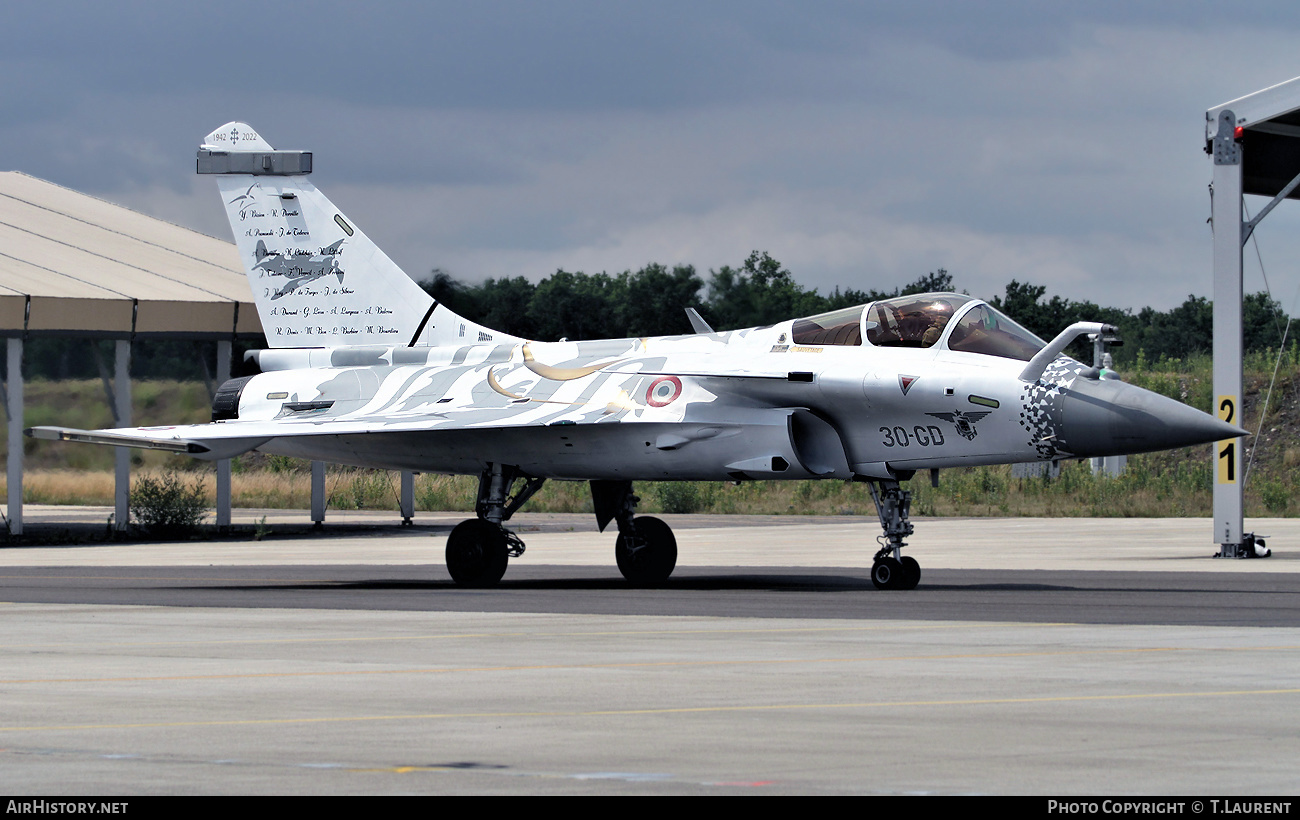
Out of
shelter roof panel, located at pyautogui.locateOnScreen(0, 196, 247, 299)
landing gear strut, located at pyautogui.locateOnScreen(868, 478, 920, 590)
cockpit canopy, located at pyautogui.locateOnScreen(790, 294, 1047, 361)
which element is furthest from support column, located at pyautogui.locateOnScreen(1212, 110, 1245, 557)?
shelter roof panel, located at pyautogui.locateOnScreen(0, 196, 247, 299)

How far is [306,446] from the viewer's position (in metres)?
20.7

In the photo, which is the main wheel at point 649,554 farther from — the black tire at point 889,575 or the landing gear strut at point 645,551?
the black tire at point 889,575

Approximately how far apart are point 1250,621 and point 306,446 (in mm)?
11566

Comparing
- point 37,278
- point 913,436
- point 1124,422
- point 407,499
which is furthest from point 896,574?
point 407,499

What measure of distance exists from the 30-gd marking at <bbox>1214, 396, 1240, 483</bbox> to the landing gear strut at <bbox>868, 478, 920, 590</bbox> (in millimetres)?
8161

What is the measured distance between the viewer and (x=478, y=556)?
64.6ft

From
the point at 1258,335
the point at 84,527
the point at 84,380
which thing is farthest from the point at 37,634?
the point at 1258,335

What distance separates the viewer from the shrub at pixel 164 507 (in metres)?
33.6

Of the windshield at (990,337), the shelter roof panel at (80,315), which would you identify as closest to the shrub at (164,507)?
the shelter roof panel at (80,315)

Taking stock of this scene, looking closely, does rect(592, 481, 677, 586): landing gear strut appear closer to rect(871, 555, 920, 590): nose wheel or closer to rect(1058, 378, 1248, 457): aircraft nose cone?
rect(871, 555, 920, 590): nose wheel

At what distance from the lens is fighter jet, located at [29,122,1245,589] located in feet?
55.4

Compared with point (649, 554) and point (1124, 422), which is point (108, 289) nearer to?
point (649, 554)

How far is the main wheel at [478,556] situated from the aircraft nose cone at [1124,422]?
668 centimetres

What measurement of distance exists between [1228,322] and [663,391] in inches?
399
